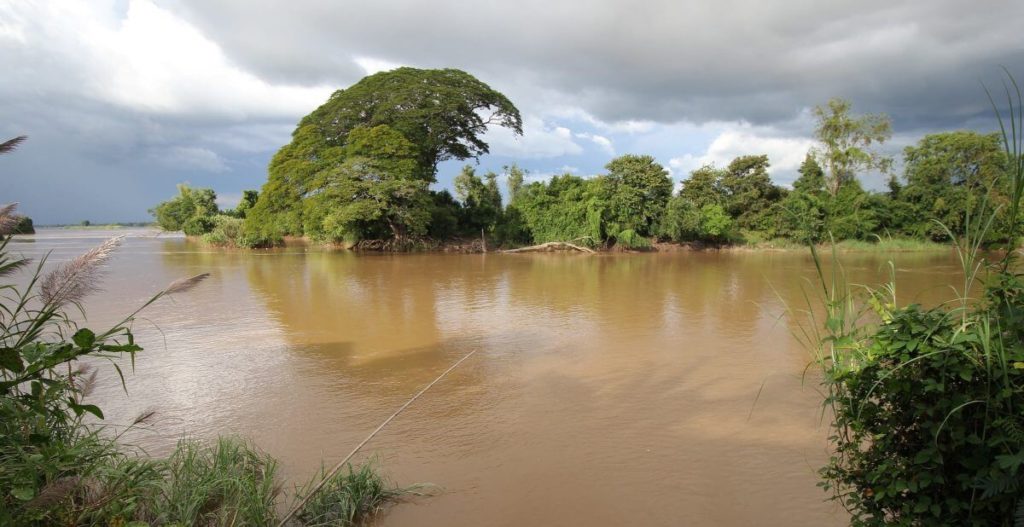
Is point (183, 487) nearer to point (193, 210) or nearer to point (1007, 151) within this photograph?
point (1007, 151)

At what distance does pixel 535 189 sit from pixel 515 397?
2359 centimetres

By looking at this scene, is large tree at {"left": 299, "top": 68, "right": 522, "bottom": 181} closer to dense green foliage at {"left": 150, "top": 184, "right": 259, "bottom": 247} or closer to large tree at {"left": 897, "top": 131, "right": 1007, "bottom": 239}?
dense green foliage at {"left": 150, "top": 184, "right": 259, "bottom": 247}

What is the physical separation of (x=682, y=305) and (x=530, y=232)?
→ 1818cm

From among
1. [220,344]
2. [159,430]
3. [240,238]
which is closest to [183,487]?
[159,430]

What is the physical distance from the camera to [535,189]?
2828 centimetres

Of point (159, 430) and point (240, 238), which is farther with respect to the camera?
→ point (240, 238)

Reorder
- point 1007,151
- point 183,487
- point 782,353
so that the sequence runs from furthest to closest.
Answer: point 782,353
point 183,487
point 1007,151

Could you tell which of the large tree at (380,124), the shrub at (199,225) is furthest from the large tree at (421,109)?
the shrub at (199,225)

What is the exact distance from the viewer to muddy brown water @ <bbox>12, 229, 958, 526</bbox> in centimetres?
347

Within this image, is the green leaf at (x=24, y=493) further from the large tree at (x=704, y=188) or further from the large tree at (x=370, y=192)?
the large tree at (x=704, y=188)

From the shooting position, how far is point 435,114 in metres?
27.8

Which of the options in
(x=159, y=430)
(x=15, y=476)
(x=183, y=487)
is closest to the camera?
(x=15, y=476)

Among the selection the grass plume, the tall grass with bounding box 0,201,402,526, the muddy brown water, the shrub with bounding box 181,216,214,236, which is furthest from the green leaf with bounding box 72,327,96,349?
the shrub with bounding box 181,216,214,236

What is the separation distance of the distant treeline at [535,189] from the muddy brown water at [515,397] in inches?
560
